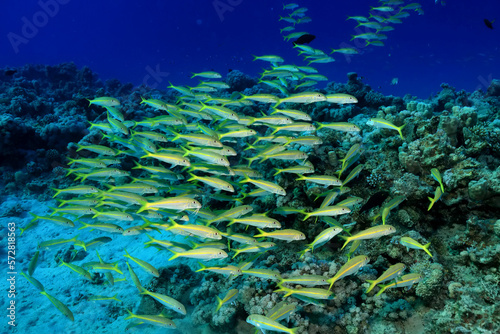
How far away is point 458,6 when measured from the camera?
7081 cm

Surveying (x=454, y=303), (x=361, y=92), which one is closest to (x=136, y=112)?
(x=361, y=92)

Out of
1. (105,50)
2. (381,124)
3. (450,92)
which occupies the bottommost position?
(450,92)

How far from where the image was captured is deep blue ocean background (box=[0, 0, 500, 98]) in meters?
69.5

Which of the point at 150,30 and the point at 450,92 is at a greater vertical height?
the point at 150,30

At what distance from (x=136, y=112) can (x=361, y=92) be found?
10107 mm

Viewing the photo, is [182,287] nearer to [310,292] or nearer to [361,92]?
[310,292]

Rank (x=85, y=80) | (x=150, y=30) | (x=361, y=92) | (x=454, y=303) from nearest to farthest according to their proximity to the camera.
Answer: (x=454, y=303), (x=361, y=92), (x=85, y=80), (x=150, y=30)

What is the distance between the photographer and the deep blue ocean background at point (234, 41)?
69.5 metres
